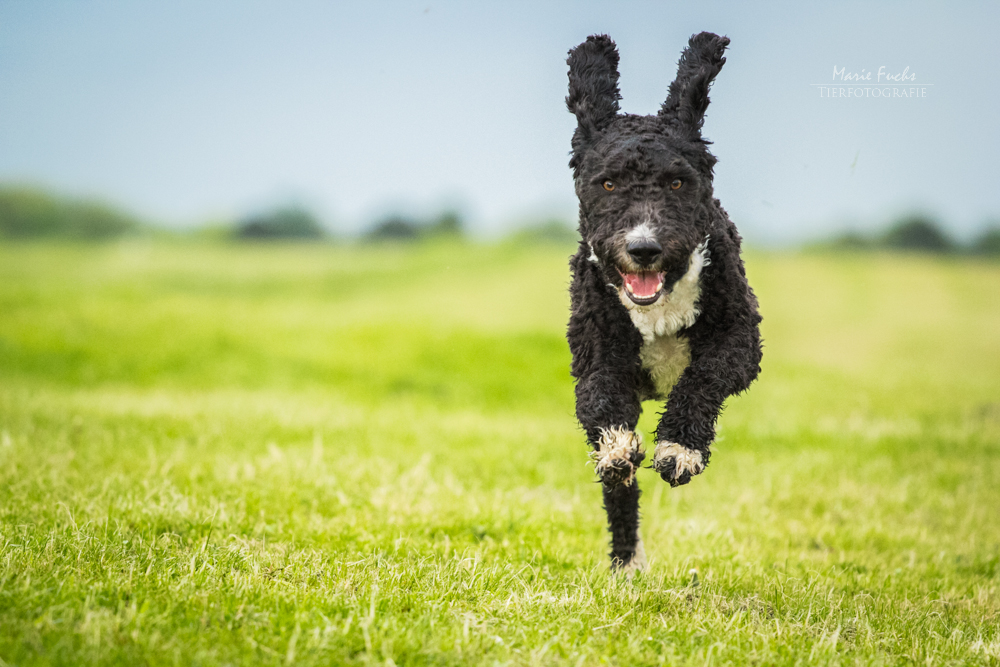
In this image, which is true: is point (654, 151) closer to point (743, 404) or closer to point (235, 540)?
point (235, 540)

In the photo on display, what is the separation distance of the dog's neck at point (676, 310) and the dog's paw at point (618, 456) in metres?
0.61

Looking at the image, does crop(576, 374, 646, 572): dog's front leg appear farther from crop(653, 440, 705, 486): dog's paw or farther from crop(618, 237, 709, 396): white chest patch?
crop(618, 237, 709, 396): white chest patch

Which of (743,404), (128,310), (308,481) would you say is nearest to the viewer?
(308,481)

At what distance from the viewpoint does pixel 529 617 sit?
3.93m

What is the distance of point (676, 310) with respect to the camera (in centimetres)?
421

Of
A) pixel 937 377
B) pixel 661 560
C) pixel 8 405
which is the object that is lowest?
pixel 8 405

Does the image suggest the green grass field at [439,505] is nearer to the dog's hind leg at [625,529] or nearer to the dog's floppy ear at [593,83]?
the dog's hind leg at [625,529]

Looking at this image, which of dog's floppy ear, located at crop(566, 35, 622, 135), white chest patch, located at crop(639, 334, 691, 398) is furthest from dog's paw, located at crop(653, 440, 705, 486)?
dog's floppy ear, located at crop(566, 35, 622, 135)

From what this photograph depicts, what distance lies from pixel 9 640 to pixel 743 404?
12.5 metres

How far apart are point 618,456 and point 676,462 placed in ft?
0.86

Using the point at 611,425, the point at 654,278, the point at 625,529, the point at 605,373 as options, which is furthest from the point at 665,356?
the point at 625,529

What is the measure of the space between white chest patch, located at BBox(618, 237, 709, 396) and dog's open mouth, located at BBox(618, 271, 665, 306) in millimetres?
78

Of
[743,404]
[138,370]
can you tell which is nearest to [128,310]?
[138,370]

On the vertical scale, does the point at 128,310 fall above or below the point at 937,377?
below
